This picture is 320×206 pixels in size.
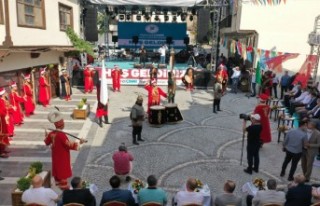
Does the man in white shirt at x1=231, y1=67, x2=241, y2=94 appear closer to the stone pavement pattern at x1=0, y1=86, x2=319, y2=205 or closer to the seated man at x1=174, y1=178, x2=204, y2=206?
the stone pavement pattern at x1=0, y1=86, x2=319, y2=205

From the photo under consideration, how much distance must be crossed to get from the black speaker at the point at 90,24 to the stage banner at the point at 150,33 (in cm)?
1127

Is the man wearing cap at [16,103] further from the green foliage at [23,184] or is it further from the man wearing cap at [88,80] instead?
the green foliage at [23,184]

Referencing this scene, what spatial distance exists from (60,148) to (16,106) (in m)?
6.74

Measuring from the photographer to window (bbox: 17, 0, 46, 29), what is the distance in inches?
415

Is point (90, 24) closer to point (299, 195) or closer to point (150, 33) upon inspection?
point (150, 33)

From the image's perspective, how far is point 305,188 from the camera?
5.81 metres

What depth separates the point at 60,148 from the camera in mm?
7375

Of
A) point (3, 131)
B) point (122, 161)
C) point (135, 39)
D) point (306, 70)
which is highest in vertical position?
point (135, 39)

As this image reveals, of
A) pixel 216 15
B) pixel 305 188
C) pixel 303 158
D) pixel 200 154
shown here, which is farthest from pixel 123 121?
pixel 216 15

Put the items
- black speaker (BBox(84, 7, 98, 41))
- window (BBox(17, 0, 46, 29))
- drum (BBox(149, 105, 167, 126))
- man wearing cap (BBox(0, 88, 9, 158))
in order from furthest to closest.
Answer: black speaker (BBox(84, 7, 98, 41)) < window (BBox(17, 0, 46, 29)) < drum (BBox(149, 105, 167, 126)) < man wearing cap (BBox(0, 88, 9, 158))

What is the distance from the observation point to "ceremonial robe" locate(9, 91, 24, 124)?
1270 centimetres

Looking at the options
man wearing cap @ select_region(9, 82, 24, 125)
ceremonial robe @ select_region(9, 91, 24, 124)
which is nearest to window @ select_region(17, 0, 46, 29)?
man wearing cap @ select_region(9, 82, 24, 125)

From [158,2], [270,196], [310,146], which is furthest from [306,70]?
[270,196]

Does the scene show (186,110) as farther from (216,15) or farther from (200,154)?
(216,15)
